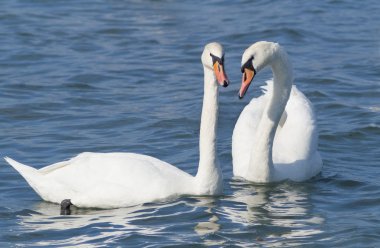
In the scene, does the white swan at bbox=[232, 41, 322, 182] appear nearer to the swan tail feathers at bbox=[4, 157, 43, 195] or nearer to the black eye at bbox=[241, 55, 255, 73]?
the black eye at bbox=[241, 55, 255, 73]

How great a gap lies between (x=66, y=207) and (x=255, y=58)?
79.0 inches

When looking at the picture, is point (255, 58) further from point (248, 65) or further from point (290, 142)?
point (290, 142)

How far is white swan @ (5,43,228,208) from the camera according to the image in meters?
9.66

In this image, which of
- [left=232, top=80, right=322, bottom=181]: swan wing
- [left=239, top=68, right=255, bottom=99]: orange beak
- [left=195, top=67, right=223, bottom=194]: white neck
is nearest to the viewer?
[left=239, top=68, right=255, bottom=99]: orange beak

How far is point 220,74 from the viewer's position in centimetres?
927

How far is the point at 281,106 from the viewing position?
10750 mm

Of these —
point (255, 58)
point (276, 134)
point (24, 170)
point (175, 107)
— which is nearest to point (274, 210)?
point (255, 58)

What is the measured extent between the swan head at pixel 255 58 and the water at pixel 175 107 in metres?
1.04

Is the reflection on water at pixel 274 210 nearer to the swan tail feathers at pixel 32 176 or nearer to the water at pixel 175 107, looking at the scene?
the water at pixel 175 107

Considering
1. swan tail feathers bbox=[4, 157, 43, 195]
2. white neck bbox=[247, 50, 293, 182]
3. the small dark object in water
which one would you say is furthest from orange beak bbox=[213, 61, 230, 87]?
swan tail feathers bbox=[4, 157, 43, 195]

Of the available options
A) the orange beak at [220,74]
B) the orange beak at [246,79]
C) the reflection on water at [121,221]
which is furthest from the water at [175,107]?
the orange beak at [220,74]

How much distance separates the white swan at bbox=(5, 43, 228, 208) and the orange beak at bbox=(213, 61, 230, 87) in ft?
0.48

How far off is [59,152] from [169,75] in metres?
3.87

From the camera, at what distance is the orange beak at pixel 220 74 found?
918cm
